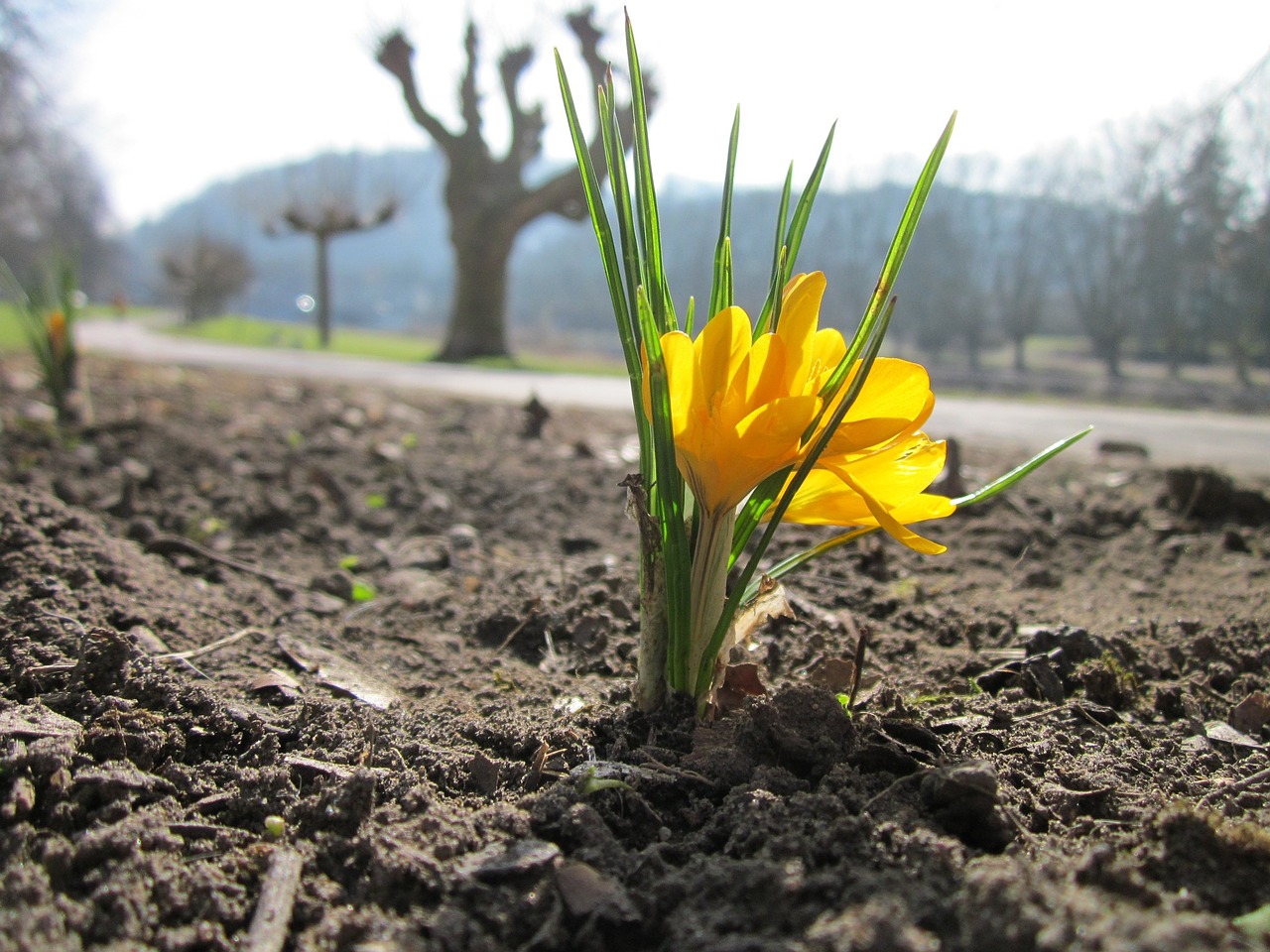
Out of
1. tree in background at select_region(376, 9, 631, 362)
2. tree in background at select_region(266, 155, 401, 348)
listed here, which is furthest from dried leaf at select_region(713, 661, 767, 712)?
tree in background at select_region(266, 155, 401, 348)

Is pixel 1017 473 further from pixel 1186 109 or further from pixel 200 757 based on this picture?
pixel 1186 109

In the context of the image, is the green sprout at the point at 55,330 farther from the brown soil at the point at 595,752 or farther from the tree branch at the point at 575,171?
the tree branch at the point at 575,171

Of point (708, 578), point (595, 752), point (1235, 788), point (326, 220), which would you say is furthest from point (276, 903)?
point (326, 220)

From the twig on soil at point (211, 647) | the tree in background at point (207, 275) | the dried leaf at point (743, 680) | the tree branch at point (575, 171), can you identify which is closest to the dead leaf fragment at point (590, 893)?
the dried leaf at point (743, 680)

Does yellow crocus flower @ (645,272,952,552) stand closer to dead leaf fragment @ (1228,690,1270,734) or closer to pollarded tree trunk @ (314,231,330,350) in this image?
dead leaf fragment @ (1228,690,1270,734)

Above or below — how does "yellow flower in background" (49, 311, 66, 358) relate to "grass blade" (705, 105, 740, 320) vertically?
below

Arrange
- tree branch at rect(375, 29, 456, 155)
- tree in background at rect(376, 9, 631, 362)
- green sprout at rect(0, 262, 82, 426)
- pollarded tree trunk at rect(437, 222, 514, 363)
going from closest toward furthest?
1. green sprout at rect(0, 262, 82, 426)
2. tree branch at rect(375, 29, 456, 155)
3. tree in background at rect(376, 9, 631, 362)
4. pollarded tree trunk at rect(437, 222, 514, 363)

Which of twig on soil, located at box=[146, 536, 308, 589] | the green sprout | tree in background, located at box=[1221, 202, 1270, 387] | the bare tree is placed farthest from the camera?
the bare tree
